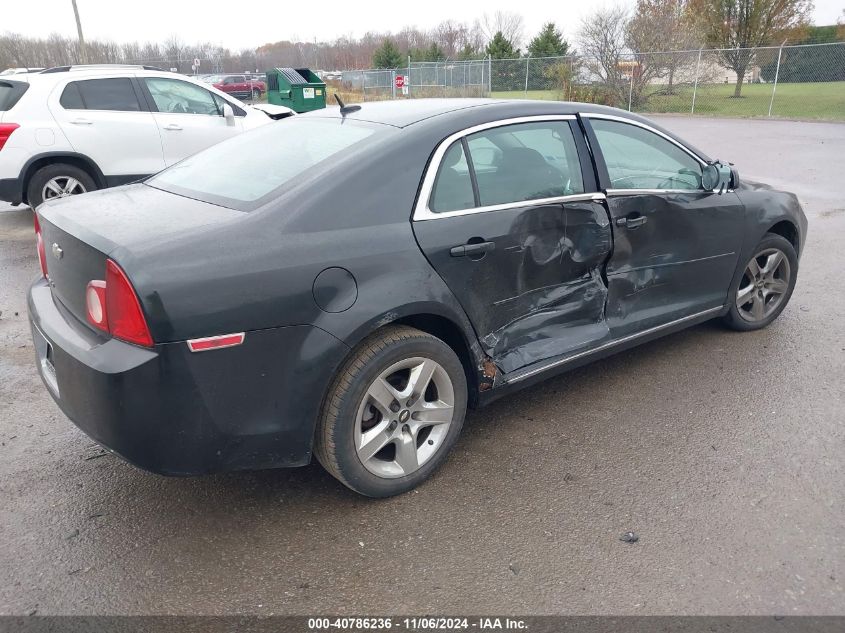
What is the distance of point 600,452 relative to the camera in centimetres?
331

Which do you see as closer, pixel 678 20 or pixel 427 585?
pixel 427 585

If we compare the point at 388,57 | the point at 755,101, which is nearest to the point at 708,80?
the point at 755,101

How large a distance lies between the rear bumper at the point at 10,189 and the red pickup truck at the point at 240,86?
104 ft

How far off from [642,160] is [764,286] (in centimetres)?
155

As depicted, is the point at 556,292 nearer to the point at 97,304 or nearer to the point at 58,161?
the point at 97,304

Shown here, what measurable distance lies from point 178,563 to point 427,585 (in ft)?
3.16

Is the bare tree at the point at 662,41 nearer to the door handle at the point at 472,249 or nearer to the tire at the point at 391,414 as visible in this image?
the door handle at the point at 472,249

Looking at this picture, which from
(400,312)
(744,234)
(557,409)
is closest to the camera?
(400,312)

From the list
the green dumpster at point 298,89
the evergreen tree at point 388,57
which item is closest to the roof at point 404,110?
the green dumpster at point 298,89

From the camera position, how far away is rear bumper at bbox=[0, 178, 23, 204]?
24.3 ft

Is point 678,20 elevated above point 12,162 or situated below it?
above

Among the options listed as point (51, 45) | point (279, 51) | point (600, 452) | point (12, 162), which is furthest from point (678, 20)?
point (279, 51)

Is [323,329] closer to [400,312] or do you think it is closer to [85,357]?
[400,312]

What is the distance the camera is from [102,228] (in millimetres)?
2600
